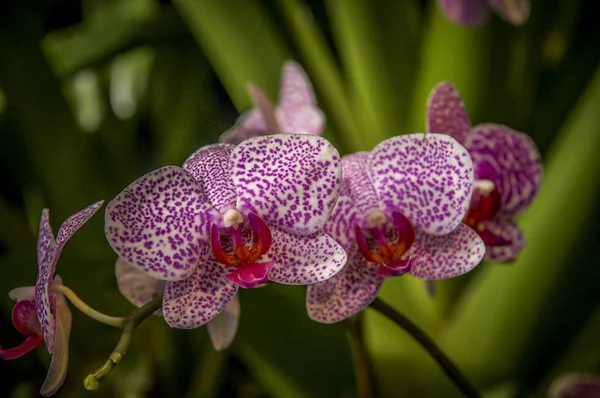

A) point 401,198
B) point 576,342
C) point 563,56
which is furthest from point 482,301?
point 563,56

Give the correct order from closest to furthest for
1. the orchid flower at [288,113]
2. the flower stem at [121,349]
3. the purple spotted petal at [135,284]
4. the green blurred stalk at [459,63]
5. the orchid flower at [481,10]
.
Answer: the flower stem at [121,349]
the purple spotted petal at [135,284]
the orchid flower at [288,113]
the orchid flower at [481,10]
the green blurred stalk at [459,63]

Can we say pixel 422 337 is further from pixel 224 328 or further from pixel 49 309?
pixel 49 309

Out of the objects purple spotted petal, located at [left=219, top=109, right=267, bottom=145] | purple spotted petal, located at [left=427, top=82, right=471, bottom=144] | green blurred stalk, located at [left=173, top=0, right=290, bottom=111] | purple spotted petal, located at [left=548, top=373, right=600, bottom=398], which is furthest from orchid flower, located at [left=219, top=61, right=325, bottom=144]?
purple spotted petal, located at [left=548, top=373, right=600, bottom=398]

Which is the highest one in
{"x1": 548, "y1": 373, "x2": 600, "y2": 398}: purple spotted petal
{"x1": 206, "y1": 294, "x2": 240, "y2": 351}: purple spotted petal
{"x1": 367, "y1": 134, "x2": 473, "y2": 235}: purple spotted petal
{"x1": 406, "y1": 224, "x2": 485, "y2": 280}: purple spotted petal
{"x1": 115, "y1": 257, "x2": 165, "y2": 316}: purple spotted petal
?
{"x1": 367, "y1": 134, "x2": 473, "y2": 235}: purple spotted petal

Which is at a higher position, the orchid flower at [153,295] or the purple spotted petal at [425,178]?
the purple spotted petal at [425,178]

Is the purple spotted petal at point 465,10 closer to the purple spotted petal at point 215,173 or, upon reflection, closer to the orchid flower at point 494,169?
the orchid flower at point 494,169

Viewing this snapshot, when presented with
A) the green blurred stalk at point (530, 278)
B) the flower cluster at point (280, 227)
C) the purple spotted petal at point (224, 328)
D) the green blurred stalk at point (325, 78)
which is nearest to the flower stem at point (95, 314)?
the flower cluster at point (280, 227)

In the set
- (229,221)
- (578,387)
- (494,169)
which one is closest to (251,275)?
(229,221)

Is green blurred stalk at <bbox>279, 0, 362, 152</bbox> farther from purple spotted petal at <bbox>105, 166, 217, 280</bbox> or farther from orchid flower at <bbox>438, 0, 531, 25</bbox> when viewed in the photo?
purple spotted petal at <bbox>105, 166, 217, 280</bbox>
